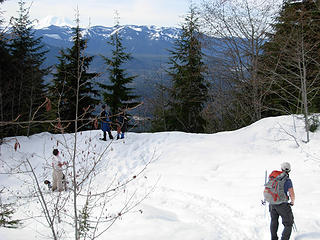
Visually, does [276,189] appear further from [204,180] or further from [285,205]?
[204,180]

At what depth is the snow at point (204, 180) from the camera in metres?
5.81

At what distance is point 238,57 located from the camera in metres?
14.8

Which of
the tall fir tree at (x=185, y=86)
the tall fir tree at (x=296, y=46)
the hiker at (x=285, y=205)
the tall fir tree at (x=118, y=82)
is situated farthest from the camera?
the tall fir tree at (x=118, y=82)

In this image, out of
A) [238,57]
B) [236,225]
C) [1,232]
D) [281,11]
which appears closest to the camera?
[1,232]

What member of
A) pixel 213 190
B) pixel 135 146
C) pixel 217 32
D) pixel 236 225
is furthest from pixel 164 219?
pixel 217 32

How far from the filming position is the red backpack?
498cm

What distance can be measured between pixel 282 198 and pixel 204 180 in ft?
14.6

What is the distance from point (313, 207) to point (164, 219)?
147 inches

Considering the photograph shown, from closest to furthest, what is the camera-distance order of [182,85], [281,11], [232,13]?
[281,11]
[232,13]
[182,85]

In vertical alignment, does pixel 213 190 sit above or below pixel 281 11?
below

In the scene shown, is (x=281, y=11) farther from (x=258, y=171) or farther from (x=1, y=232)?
(x=1, y=232)

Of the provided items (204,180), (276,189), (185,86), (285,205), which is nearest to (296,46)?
(204,180)

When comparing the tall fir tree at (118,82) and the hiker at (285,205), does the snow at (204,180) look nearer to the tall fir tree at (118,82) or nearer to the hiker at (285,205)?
the hiker at (285,205)

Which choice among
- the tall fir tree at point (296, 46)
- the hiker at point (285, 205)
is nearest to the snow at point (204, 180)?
the hiker at point (285, 205)
